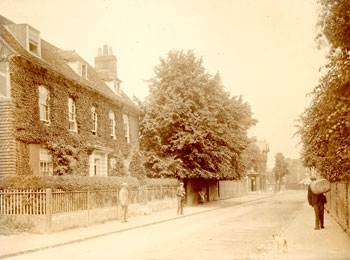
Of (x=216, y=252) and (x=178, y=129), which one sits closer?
(x=216, y=252)

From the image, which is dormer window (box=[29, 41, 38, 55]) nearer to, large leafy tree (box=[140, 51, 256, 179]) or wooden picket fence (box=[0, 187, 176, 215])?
wooden picket fence (box=[0, 187, 176, 215])

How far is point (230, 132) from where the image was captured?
35.9 metres

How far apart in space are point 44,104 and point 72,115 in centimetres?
317

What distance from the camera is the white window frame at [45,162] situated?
2324cm

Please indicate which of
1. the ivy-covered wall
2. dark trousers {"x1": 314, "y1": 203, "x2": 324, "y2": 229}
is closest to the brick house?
the ivy-covered wall

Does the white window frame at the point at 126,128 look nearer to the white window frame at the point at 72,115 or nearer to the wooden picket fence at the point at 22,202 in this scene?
the white window frame at the point at 72,115

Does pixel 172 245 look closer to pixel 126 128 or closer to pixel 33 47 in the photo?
pixel 33 47

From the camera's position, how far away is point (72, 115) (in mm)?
26703

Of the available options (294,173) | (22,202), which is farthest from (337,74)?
(294,173)

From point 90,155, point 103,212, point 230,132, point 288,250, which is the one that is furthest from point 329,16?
point 230,132

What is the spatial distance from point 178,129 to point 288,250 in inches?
891

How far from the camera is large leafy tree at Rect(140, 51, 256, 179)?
3312cm

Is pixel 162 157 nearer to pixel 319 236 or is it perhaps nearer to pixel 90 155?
pixel 90 155

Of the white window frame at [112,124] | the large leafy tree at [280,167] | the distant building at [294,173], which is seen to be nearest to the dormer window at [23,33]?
the white window frame at [112,124]
